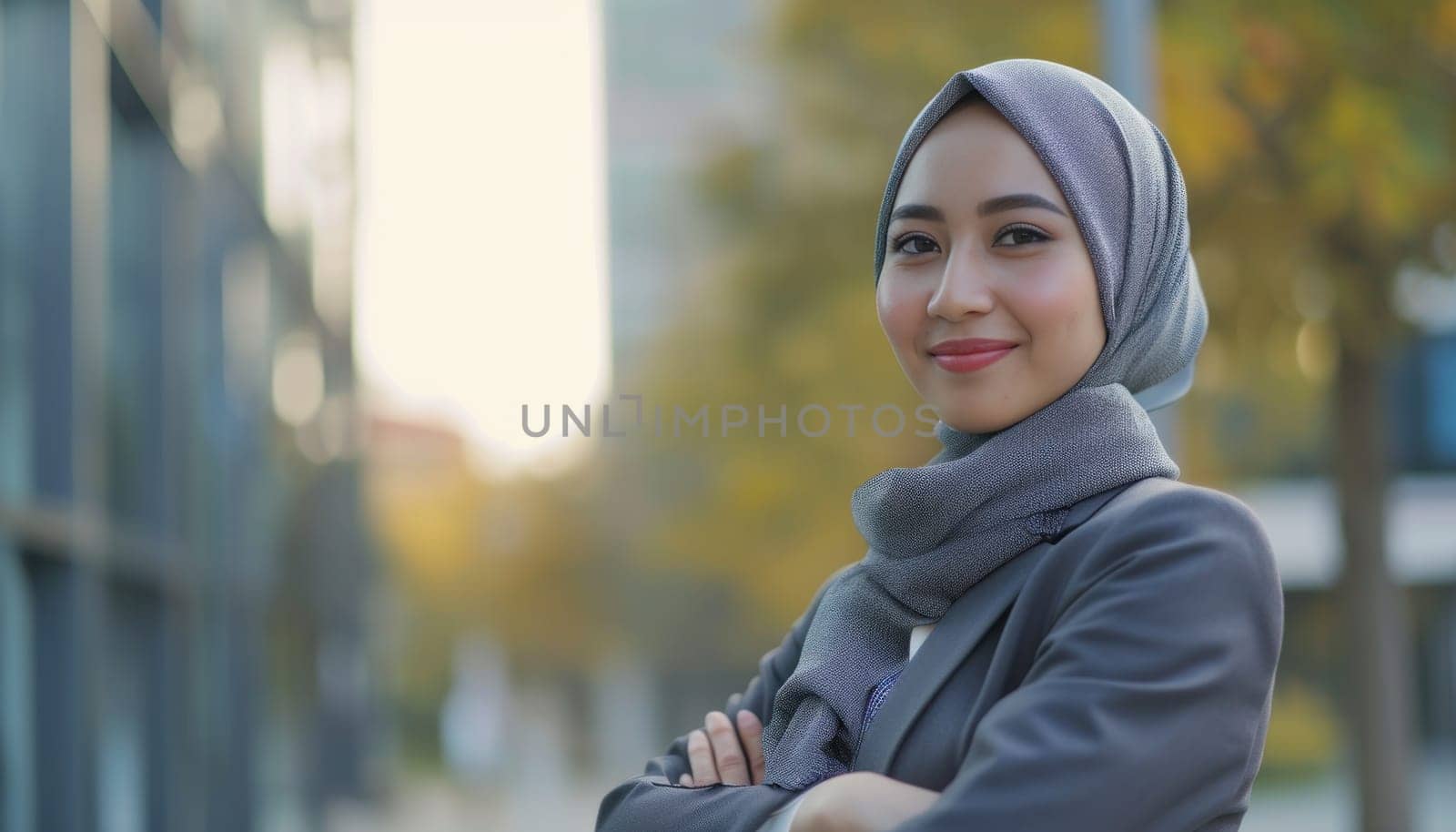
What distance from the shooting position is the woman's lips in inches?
64.7

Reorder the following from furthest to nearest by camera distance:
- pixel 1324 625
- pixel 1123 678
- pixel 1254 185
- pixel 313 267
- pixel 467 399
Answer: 1. pixel 1324 625
2. pixel 313 267
3. pixel 467 399
4. pixel 1254 185
5. pixel 1123 678

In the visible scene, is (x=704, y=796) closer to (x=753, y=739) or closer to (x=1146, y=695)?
(x=753, y=739)

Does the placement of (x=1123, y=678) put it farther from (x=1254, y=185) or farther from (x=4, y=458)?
(x=1254, y=185)

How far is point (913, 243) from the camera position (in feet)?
5.57

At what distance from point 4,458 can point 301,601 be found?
7.14 m

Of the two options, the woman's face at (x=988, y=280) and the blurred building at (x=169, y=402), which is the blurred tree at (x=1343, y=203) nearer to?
the blurred building at (x=169, y=402)

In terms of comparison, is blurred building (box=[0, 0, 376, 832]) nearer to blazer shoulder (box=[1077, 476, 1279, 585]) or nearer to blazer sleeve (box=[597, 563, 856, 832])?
blazer sleeve (box=[597, 563, 856, 832])

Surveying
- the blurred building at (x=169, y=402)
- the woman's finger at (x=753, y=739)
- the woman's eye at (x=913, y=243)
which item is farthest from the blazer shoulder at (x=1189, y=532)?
the blurred building at (x=169, y=402)

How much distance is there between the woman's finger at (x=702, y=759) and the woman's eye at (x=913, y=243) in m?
0.57

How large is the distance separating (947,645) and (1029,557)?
113 millimetres

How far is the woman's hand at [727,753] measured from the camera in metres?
1.80

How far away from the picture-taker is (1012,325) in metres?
1.63

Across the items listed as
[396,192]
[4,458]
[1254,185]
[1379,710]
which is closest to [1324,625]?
[1379,710]

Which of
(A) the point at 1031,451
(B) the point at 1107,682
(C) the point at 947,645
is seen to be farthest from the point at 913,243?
(B) the point at 1107,682
